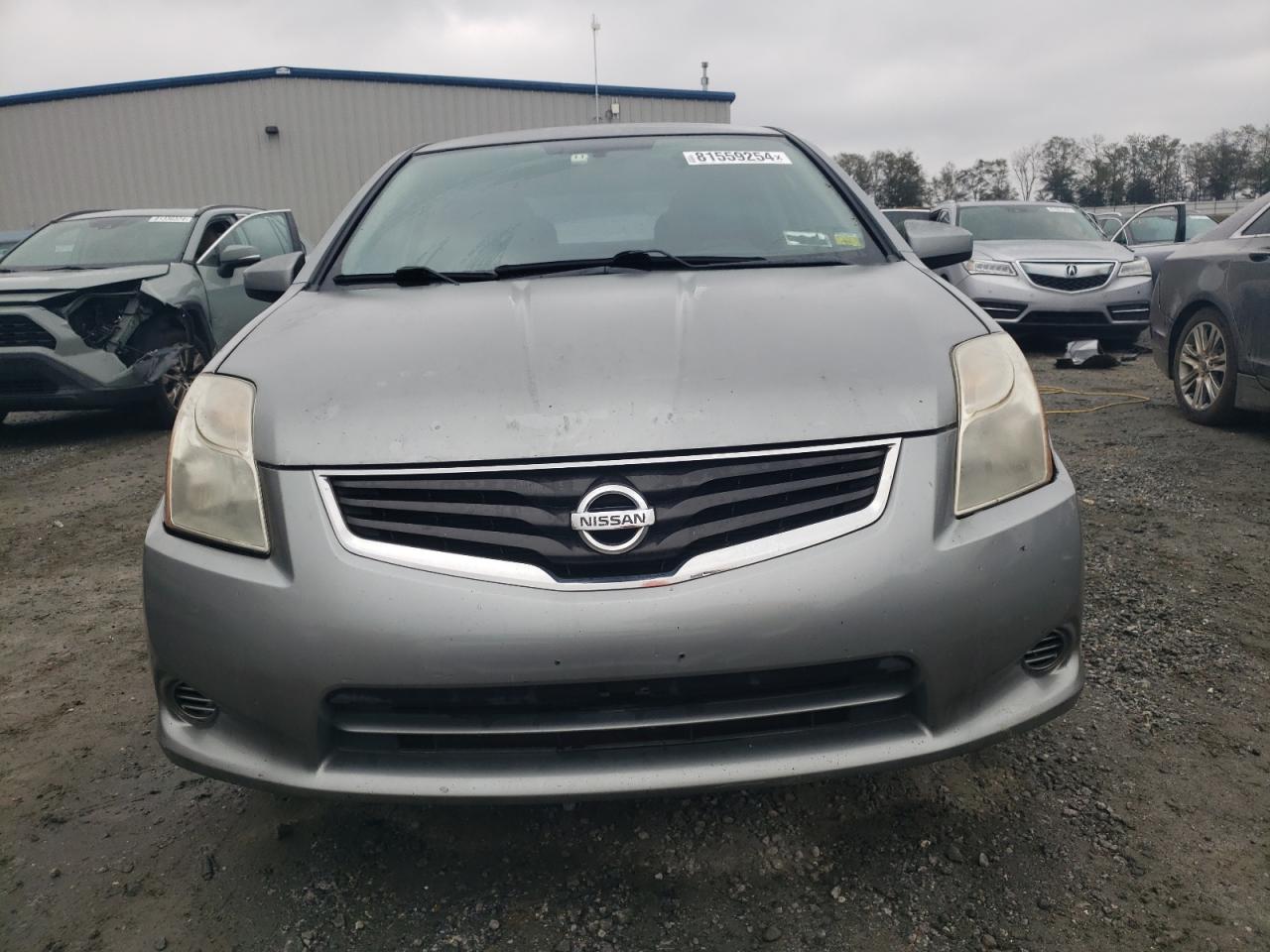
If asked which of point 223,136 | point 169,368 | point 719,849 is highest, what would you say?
point 223,136

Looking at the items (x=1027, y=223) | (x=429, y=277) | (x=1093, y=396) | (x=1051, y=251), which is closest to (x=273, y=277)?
(x=429, y=277)

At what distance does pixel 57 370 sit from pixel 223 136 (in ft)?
58.7

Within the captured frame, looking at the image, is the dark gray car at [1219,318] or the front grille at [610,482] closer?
the front grille at [610,482]

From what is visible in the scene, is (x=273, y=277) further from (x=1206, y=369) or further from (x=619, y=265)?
(x=1206, y=369)

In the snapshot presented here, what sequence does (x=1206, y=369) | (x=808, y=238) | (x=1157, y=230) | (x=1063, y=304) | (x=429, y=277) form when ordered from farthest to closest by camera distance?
(x=1157, y=230), (x=1063, y=304), (x=1206, y=369), (x=808, y=238), (x=429, y=277)

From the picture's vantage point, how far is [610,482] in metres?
1.59

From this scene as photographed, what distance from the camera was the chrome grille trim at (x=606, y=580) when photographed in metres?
1.55

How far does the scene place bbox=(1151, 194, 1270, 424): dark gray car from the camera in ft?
16.1

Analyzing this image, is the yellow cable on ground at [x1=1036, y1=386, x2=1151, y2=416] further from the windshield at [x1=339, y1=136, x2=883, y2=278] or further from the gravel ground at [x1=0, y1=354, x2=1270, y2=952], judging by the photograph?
the windshield at [x1=339, y1=136, x2=883, y2=278]

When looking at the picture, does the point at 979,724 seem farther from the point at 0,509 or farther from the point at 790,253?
the point at 0,509

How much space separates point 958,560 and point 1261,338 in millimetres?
4217

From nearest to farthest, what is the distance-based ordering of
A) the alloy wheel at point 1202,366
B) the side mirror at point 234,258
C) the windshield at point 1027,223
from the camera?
the alloy wheel at point 1202,366, the side mirror at point 234,258, the windshield at point 1027,223

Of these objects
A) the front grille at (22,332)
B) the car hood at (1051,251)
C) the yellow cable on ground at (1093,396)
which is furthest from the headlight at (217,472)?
the car hood at (1051,251)

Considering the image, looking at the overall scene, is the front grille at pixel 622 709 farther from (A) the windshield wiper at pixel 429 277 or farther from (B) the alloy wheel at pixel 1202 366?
(B) the alloy wheel at pixel 1202 366
